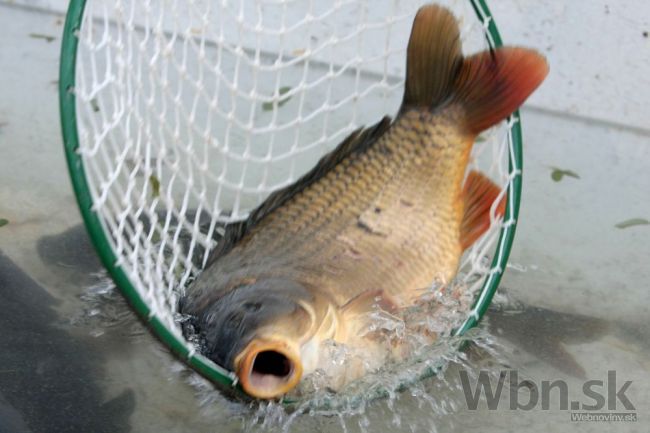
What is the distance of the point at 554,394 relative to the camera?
2.13 metres

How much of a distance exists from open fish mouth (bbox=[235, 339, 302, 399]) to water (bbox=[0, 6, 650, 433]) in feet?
1.01

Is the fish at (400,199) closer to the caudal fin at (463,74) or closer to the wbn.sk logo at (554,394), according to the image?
the caudal fin at (463,74)

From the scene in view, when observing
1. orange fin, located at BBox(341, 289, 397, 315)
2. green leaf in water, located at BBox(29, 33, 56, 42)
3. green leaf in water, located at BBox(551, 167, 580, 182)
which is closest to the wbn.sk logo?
orange fin, located at BBox(341, 289, 397, 315)

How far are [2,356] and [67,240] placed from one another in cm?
52

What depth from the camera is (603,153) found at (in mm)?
3268

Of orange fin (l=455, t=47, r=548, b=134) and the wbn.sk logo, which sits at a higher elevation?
orange fin (l=455, t=47, r=548, b=134)

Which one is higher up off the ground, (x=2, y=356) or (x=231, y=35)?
(x=231, y=35)

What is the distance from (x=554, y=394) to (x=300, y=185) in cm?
72

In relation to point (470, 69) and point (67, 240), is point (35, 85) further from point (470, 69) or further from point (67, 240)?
point (470, 69)

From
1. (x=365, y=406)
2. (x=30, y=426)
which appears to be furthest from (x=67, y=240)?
(x=365, y=406)

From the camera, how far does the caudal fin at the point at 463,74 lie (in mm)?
1982

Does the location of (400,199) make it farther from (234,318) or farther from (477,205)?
(234,318)

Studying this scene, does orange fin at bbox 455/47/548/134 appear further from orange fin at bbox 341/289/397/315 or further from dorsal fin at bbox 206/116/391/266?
orange fin at bbox 341/289/397/315

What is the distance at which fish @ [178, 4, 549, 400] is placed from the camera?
192 centimetres
